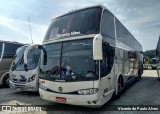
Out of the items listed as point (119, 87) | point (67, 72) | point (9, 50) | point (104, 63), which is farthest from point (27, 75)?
point (9, 50)

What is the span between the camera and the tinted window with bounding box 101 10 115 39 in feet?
23.9

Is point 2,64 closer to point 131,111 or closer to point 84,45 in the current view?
point 84,45

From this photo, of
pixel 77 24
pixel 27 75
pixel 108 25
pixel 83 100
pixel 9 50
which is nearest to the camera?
pixel 83 100

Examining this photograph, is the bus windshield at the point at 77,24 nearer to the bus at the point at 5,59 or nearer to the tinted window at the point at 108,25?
the tinted window at the point at 108,25

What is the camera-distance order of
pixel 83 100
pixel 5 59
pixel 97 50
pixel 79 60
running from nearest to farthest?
pixel 97 50 < pixel 83 100 < pixel 79 60 < pixel 5 59

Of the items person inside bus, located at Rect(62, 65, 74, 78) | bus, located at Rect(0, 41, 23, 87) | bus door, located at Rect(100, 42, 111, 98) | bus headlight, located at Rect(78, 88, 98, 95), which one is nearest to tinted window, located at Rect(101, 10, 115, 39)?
bus door, located at Rect(100, 42, 111, 98)

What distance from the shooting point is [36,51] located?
1095 centimetres

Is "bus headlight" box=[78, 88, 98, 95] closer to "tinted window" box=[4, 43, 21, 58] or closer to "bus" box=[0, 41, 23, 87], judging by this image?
"bus" box=[0, 41, 23, 87]

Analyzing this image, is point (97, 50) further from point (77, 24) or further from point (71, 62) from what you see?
point (77, 24)

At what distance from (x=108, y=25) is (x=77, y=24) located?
1.37m

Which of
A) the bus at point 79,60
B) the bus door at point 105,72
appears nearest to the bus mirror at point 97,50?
the bus at point 79,60

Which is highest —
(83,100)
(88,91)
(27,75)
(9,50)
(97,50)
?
(9,50)

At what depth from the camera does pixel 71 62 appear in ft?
21.9

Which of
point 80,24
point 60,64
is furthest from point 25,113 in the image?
point 80,24
